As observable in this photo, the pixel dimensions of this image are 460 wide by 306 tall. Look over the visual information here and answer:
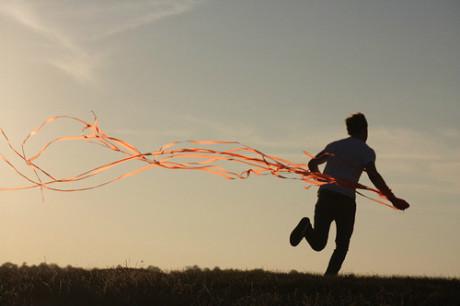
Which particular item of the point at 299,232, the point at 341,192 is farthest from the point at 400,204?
the point at 299,232

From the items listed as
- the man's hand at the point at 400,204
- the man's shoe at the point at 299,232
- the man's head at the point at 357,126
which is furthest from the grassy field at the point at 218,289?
the man's head at the point at 357,126

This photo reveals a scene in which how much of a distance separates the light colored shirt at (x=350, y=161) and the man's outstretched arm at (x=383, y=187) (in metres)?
0.10

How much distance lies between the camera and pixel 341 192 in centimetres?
970

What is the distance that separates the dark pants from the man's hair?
1010 millimetres

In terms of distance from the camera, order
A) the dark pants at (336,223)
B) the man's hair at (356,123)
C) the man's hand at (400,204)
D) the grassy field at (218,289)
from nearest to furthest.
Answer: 1. the grassy field at (218,289)
2. the man's hand at (400,204)
3. the dark pants at (336,223)
4. the man's hair at (356,123)

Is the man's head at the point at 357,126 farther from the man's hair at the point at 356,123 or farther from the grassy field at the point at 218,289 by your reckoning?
the grassy field at the point at 218,289

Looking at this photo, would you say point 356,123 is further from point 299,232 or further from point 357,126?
point 299,232

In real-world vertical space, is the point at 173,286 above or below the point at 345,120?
below

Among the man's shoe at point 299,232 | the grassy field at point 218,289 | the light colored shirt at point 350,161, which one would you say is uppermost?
the light colored shirt at point 350,161

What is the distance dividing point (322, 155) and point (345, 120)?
0.69m

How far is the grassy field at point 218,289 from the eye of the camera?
335 inches

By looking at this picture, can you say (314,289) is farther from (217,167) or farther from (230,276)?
(217,167)

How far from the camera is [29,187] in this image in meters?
9.73

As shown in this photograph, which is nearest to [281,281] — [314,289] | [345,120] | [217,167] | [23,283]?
[314,289]
